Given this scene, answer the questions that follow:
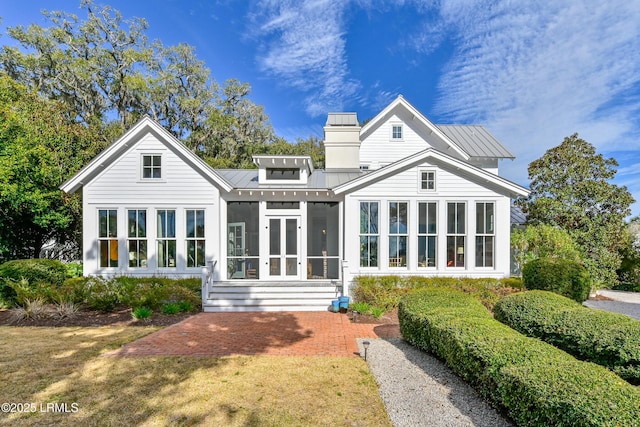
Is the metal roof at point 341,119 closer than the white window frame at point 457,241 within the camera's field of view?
No

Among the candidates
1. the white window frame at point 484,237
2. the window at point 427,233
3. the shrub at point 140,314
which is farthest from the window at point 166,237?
the white window frame at point 484,237

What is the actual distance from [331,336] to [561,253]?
10.7 meters

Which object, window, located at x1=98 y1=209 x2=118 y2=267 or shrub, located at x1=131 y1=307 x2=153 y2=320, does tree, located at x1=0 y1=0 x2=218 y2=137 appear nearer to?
window, located at x1=98 y1=209 x2=118 y2=267

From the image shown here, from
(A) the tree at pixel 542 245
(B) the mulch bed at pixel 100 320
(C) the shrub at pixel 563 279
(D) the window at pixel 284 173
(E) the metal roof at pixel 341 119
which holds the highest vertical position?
(E) the metal roof at pixel 341 119

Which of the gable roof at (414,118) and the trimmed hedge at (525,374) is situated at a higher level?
the gable roof at (414,118)

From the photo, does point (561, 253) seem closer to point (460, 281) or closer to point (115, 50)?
point (460, 281)

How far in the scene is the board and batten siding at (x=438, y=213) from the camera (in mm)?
11688

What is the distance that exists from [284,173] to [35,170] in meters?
10.5

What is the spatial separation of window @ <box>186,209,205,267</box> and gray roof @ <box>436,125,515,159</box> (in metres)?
14.1

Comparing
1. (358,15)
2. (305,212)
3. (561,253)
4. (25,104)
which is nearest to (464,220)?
(561,253)

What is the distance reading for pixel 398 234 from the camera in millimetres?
11852

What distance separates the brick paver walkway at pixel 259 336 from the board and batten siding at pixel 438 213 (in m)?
2.93

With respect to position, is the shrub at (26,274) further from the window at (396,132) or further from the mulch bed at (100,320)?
the window at (396,132)

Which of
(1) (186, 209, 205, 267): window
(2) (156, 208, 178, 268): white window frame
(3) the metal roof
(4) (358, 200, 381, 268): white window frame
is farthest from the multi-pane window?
(2) (156, 208, 178, 268): white window frame
